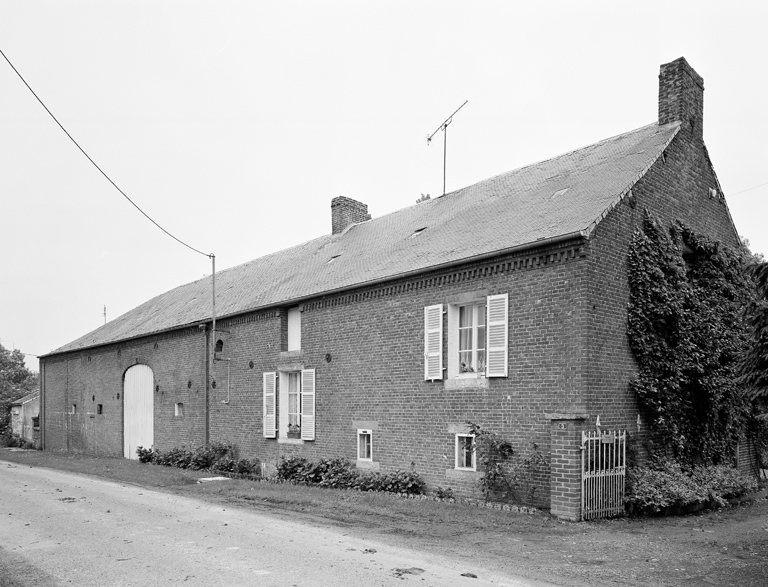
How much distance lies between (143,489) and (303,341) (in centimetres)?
551

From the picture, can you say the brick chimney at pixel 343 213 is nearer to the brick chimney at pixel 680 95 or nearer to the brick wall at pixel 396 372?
the brick wall at pixel 396 372

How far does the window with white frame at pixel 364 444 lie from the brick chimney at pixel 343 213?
10682 millimetres

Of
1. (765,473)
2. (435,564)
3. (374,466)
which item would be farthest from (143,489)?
(765,473)

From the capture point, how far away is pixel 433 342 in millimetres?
15320

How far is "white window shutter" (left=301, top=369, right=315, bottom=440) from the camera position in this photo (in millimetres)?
18766

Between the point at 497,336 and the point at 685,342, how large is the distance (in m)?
4.02

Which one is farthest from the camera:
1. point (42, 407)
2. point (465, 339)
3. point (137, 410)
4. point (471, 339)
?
point (42, 407)

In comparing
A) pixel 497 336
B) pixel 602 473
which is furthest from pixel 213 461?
pixel 602 473

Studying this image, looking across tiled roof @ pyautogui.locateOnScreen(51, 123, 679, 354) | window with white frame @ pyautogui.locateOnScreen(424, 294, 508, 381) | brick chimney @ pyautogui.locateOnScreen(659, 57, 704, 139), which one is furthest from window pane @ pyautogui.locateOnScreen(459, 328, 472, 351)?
brick chimney @ pyautogui.locateOnScreen(659, 57, 704, 139)

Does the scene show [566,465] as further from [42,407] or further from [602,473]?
[42,407]

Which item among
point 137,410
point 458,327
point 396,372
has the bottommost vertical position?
point 137,410

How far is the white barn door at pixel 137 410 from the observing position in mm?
26750

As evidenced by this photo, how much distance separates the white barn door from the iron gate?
1863 centimetres

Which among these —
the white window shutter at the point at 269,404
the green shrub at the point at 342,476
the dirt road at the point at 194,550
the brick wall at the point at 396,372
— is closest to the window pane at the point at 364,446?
the brick wall at the point at 396,372
